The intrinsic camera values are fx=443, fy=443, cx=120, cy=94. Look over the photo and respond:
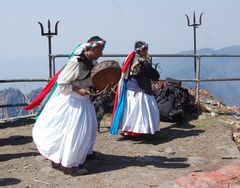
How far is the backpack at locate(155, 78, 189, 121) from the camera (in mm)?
8633

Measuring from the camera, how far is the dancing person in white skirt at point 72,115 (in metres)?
5.35

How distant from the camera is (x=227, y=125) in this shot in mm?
8445

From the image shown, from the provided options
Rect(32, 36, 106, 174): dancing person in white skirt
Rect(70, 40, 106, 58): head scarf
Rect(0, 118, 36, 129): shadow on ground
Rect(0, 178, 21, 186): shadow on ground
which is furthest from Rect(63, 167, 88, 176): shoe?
Rect(0, 118, 36, 129): shadow on ground

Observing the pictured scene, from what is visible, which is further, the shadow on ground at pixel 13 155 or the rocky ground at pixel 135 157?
the shadow on ground at pixel 13 155

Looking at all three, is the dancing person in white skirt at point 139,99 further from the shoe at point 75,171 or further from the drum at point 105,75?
the shoe at point 75,171

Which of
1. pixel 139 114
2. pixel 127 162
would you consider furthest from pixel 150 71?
pixel 127 162

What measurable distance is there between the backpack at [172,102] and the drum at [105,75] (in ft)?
9.36

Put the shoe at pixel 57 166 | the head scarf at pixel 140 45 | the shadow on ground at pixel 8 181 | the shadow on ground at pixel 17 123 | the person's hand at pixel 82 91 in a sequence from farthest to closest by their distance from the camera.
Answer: the shadow on ground at pixel 17 123, the head scarf at pixel 140 45, the shoe at pixel 57 166, the person's hand at pixel 82 91, the shadow on ground at pixel 8 181

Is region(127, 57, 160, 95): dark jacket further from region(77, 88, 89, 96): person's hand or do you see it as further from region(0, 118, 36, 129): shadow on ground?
region(0, 118, 36, 129): shadow on ground

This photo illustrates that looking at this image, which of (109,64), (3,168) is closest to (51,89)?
(109,64)

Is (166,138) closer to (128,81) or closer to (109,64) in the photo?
(128,81)

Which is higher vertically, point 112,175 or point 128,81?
point 128,81

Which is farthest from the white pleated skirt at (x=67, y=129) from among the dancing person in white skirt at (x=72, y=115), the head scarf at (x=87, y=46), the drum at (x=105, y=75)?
the head scarf at (x=87, y=46)

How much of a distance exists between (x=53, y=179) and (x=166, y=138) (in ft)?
9.02
